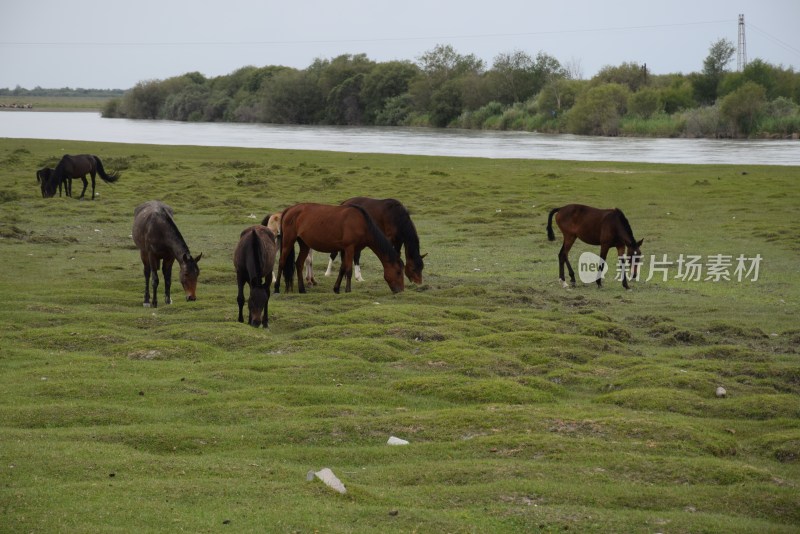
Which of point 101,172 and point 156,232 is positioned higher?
point 101,172

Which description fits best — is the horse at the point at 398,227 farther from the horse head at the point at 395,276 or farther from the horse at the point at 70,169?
the horse at the point at 70,169

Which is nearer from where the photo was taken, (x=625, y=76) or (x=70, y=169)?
(x=70, y=169)

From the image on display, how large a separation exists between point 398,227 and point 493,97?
97161 millimetres

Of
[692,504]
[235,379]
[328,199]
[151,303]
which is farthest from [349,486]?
[328,199]

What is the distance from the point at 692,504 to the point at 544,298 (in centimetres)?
936

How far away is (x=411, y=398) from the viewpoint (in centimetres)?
997

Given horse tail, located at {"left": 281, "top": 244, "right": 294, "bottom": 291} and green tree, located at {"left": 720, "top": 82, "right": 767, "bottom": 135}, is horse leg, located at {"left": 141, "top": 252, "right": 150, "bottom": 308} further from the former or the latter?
green tree, located at {"left": 720, "top": 82, "right": 767, "bottom": 135}

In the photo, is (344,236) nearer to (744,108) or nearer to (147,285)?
(147,285)

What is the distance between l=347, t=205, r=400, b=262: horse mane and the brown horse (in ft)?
9.56

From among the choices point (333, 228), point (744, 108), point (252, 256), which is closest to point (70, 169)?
point (333, 228)

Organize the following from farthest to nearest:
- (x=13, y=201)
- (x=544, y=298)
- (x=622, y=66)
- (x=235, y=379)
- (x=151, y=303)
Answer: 1. (x=622, y=66)
2. (x=13, y=201)
3. (x=544, y=298)
4. (x=151, y=303)
5. (x=235, y=379)

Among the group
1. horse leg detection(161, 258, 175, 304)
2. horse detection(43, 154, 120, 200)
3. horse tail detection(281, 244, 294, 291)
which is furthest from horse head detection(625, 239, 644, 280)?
horse detection(43, 154, 120, 200)

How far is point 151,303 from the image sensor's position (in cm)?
1480

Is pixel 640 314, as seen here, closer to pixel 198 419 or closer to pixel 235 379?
pixel 235 379
